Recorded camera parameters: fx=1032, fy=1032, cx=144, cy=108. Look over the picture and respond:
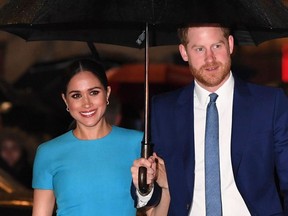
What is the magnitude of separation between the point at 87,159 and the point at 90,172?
80mm

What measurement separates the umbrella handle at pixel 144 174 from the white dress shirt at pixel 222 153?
0.82ft

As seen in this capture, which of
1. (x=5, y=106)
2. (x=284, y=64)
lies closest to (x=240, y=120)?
(x=5, y=106)

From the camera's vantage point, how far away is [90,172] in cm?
529

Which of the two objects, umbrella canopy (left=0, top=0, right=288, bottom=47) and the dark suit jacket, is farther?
the dark suit jacket

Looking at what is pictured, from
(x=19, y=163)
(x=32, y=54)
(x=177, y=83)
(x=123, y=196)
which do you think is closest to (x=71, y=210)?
(x=123, y=196)

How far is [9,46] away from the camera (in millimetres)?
18406

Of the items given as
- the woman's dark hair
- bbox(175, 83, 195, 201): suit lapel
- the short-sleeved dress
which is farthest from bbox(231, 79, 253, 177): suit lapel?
the woman's dark hair

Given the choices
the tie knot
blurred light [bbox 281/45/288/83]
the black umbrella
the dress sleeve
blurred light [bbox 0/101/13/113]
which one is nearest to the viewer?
the black umbrella

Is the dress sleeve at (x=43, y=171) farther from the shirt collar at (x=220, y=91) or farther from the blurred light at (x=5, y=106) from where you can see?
the blurred light at (x=5, y=106)

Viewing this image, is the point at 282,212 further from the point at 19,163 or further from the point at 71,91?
the point at 19,163

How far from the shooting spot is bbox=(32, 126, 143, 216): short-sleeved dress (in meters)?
5.25

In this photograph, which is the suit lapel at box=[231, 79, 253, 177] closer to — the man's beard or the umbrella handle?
the man's beard

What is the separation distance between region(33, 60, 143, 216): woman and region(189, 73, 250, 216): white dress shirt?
1.22ft

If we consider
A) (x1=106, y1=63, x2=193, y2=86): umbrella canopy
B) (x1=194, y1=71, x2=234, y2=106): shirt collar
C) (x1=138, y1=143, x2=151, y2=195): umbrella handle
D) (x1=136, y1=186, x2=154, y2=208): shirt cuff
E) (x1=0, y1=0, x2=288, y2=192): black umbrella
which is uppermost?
(x1=106, y1=63, x2=193, y2=86): umbrella canopy
